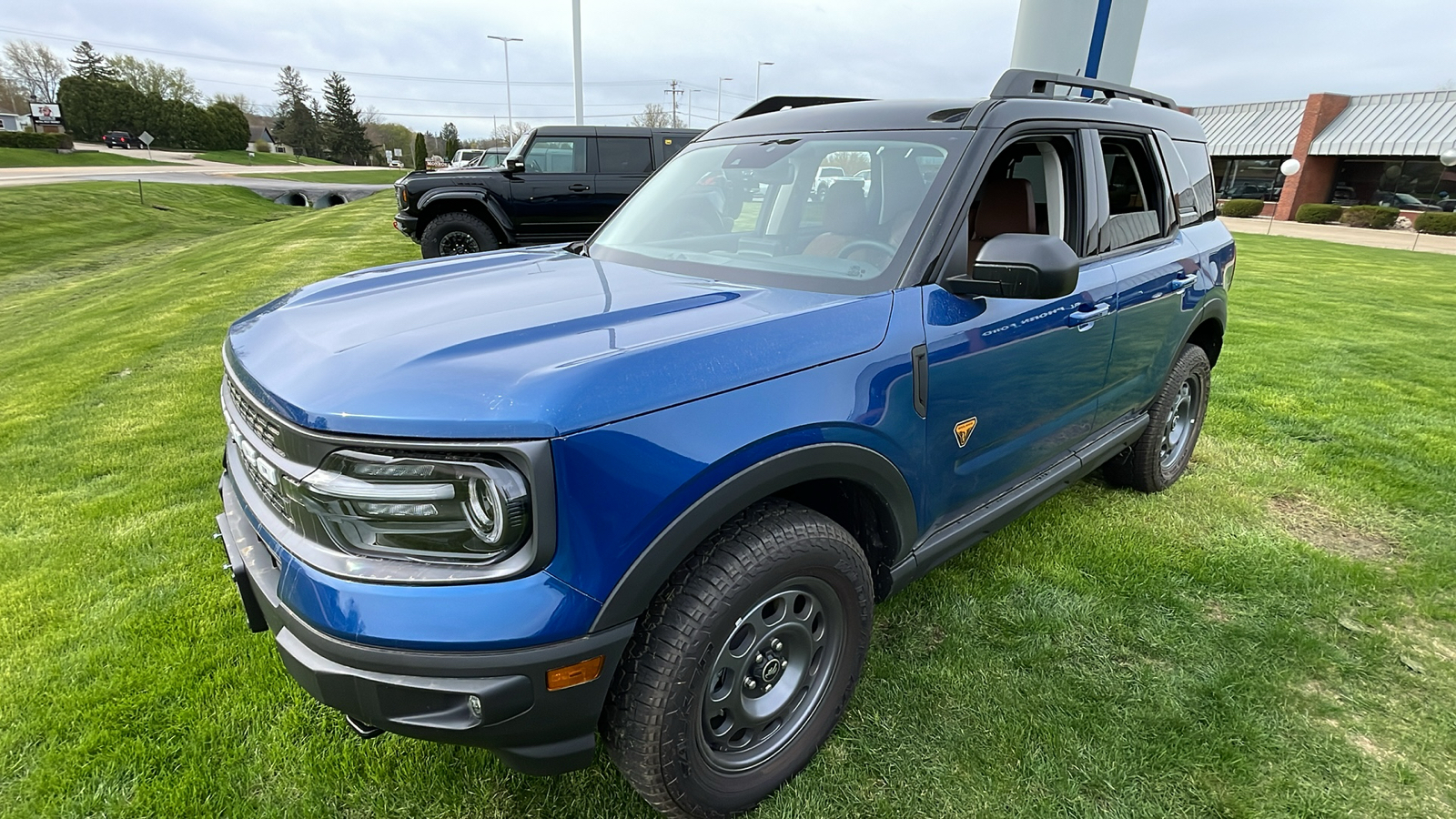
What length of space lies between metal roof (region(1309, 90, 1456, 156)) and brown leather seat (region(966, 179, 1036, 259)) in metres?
38.9

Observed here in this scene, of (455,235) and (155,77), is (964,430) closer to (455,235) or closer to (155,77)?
(455,235)

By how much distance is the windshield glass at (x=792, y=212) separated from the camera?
7.61ft

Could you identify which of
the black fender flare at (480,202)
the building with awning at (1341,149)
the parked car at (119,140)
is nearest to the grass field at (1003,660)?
the black fender flare at (480,202)

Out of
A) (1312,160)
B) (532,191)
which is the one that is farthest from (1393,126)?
(532,191)

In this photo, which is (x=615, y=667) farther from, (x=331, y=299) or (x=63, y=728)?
(x=63, y=728)

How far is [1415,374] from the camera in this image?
22.0ft

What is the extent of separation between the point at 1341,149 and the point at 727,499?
43452 millimetres

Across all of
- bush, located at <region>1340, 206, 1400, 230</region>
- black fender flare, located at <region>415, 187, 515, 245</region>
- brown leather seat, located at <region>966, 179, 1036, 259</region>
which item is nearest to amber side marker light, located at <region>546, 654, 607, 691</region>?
brown leather seat, located at <region>966, 179, 1036, 259</region>

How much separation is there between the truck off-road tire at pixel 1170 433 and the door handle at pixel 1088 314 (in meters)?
1.07

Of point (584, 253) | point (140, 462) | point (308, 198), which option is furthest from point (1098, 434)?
point (308, 198)

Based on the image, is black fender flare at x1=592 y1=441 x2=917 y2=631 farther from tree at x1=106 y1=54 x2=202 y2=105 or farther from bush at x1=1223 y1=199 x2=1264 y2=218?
tree at x1=106 y1=54 x2=202 y2=105

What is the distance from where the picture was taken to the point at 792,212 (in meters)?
2.71

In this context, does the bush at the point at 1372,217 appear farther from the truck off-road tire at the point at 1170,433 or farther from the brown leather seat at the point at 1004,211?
the brown leather seat at the point at 1004,211

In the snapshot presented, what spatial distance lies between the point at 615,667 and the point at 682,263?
4.65 feet
